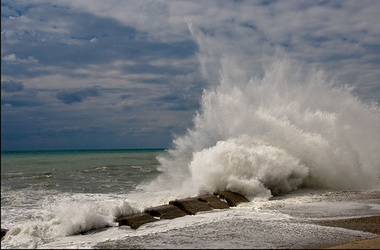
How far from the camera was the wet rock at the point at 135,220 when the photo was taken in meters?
7.96

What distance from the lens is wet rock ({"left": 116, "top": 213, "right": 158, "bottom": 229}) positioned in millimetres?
7961

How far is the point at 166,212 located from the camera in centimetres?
887

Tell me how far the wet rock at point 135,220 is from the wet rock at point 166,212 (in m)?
0.35

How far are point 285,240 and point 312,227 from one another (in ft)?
4.51

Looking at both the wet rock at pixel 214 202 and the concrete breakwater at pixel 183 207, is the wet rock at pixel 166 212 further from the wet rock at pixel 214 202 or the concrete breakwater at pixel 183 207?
the wet rock at pixel 214 202

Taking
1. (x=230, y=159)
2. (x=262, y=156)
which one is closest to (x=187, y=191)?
(x=230, y=159)

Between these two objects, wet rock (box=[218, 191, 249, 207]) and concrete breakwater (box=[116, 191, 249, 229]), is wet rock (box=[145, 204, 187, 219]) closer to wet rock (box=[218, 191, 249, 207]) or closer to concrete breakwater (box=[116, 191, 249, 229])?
concrete breakwater (box=[116, 191, 249, 229])

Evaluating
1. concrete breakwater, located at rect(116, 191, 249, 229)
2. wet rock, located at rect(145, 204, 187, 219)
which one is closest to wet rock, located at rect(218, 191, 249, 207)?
concrete breakwater, located at rect(116, 191, 249, 229)

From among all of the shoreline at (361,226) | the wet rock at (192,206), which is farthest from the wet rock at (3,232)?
the shoreline at (361,226)

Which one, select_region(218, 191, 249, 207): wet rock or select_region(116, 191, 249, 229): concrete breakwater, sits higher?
select_region(218, 191, 249, 207): wet rock

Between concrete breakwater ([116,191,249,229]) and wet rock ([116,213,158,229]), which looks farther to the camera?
concrete breakwater ([116,191,249,229])

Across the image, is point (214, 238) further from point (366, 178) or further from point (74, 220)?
point (366, 178)

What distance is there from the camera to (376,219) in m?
8.41

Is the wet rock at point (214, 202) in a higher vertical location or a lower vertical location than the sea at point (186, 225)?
higher
